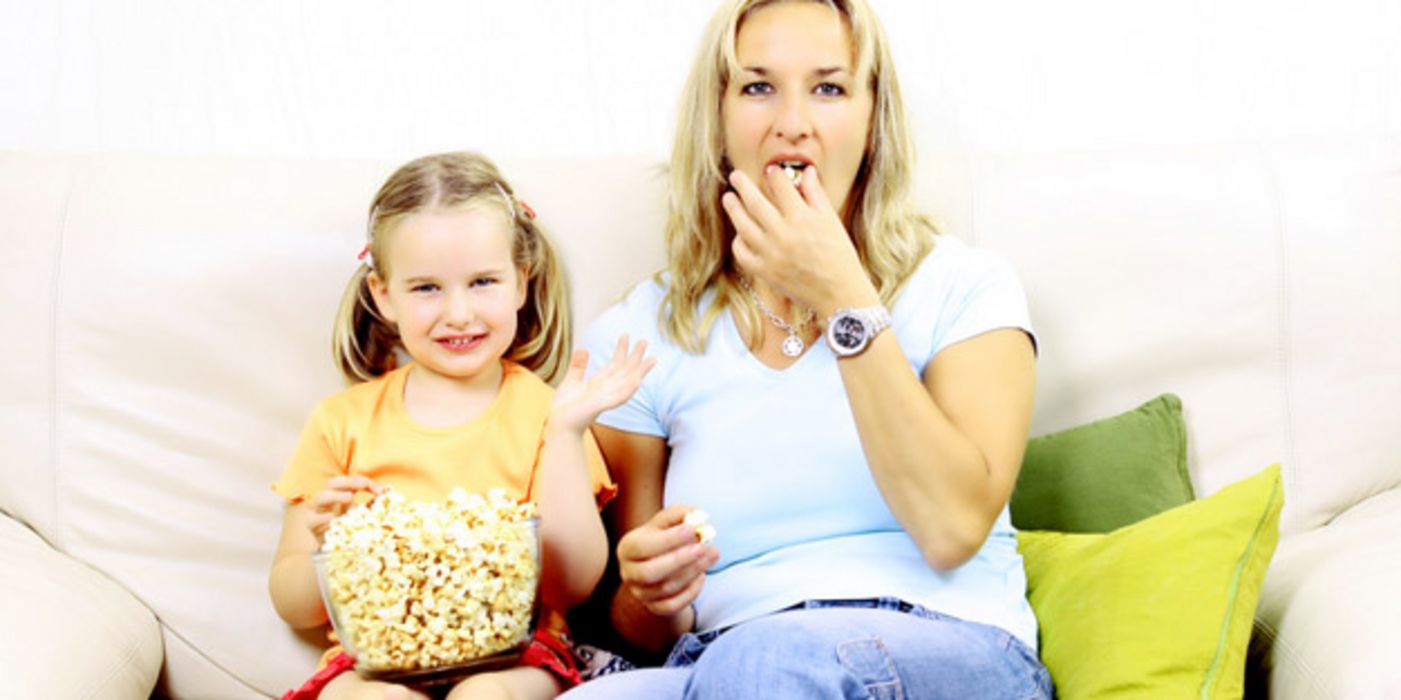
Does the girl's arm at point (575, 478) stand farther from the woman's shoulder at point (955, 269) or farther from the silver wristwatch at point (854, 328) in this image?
the woman's shoulder at point (955, 269)

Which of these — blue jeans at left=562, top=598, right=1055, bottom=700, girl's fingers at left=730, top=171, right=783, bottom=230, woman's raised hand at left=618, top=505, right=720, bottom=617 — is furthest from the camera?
girl's fingers at left=730, top=171, right=783, bottom=230

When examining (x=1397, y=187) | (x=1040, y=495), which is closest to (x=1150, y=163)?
(x=1397, y=187)

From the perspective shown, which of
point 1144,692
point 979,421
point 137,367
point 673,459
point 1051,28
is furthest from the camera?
point 1051,28

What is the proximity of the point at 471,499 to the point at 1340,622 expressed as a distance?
2.91 ft

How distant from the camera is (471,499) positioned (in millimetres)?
1623

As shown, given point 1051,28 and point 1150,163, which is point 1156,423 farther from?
point 1051,28

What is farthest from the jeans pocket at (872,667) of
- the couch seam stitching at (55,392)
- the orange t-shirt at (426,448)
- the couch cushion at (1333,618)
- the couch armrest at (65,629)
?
the couch seam stitching at (55,392)

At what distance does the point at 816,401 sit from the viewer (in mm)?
1792

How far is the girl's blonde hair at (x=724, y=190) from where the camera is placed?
1.86 meters

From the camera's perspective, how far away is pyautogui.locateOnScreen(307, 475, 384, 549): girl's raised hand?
5.71ft

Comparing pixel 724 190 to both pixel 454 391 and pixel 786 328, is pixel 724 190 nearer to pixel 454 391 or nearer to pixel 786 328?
pixel 786 328

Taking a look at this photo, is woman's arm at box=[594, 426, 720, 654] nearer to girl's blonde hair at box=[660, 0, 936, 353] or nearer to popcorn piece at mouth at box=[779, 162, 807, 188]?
girl's blonde hair at box=[660, 0, 936, 353]

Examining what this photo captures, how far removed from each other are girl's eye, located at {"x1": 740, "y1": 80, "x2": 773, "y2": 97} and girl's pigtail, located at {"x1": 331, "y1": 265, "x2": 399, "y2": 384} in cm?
55

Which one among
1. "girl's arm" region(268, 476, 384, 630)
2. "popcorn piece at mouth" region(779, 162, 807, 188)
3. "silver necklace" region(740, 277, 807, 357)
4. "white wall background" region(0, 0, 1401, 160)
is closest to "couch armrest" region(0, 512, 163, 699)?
"girl's arm" region(268, 476, 384, 630)
